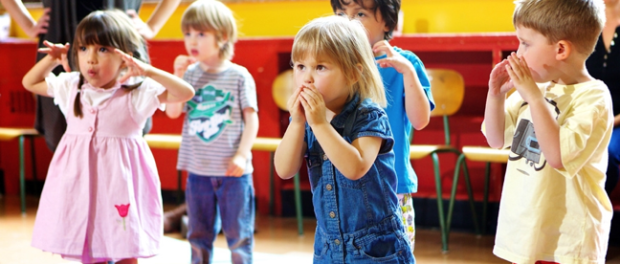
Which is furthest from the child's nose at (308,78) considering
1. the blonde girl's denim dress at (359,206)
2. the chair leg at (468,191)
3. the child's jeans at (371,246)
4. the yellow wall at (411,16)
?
the yellow wall at (411,16)

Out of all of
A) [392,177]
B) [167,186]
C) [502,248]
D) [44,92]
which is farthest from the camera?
[167,186]

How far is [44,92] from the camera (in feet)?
8.82

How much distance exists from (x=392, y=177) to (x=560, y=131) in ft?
1.50

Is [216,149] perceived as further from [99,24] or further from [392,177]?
[392,177]

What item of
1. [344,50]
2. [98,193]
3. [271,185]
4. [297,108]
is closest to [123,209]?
[98,193]

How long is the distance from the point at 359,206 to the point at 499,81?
1.93 ft

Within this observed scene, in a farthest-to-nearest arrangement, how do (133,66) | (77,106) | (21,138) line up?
(21,138)
(77,106)
(133,66)

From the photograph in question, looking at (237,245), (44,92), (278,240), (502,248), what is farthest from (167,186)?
(502,248)

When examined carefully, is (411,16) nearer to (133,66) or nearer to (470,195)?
(470,195)

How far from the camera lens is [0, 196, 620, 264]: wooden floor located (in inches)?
142

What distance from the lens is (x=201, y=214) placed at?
3059 mm

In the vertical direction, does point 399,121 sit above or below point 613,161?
above

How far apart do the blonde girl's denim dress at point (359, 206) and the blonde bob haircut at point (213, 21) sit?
1.49 m

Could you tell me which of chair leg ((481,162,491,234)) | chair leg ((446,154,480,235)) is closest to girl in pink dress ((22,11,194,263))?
chair leg ((446,154,480,235))
